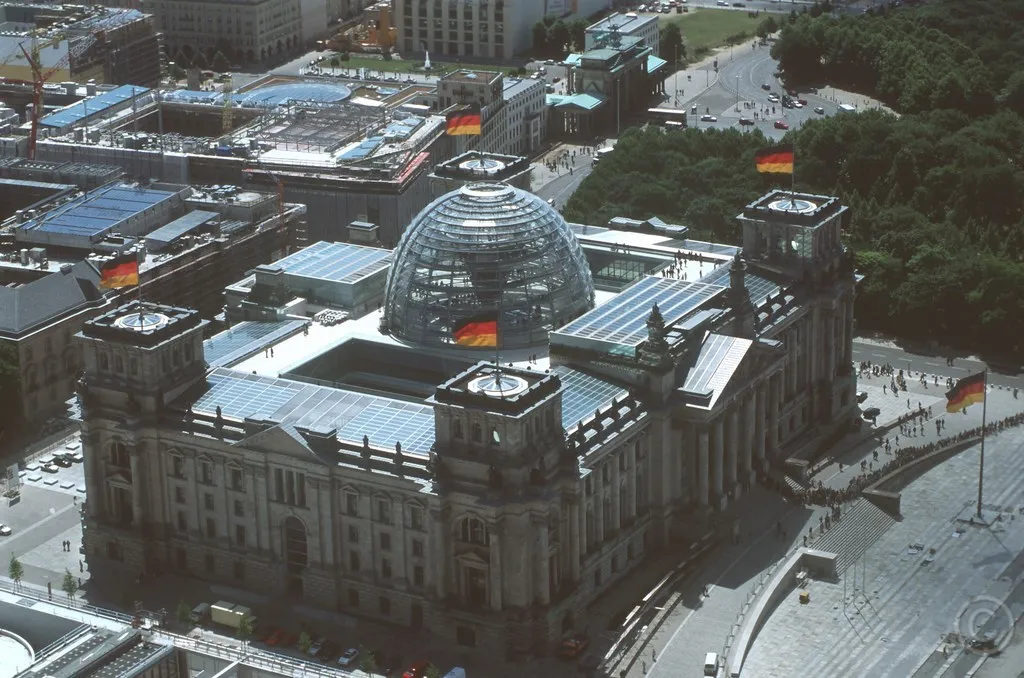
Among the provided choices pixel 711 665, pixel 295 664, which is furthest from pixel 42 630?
pixel 711 665

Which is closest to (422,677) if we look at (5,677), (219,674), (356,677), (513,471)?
(356,677)

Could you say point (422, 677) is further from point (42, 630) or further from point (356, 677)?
point (42, 630)

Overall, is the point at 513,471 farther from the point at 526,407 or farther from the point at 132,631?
the point at 132,631

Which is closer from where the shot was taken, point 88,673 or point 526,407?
point 88,673

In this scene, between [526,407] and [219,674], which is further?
[526,407]

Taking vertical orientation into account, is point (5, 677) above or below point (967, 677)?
above

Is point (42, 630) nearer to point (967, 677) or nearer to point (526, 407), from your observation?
point (526, 407)

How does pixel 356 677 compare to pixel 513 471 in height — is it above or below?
below
